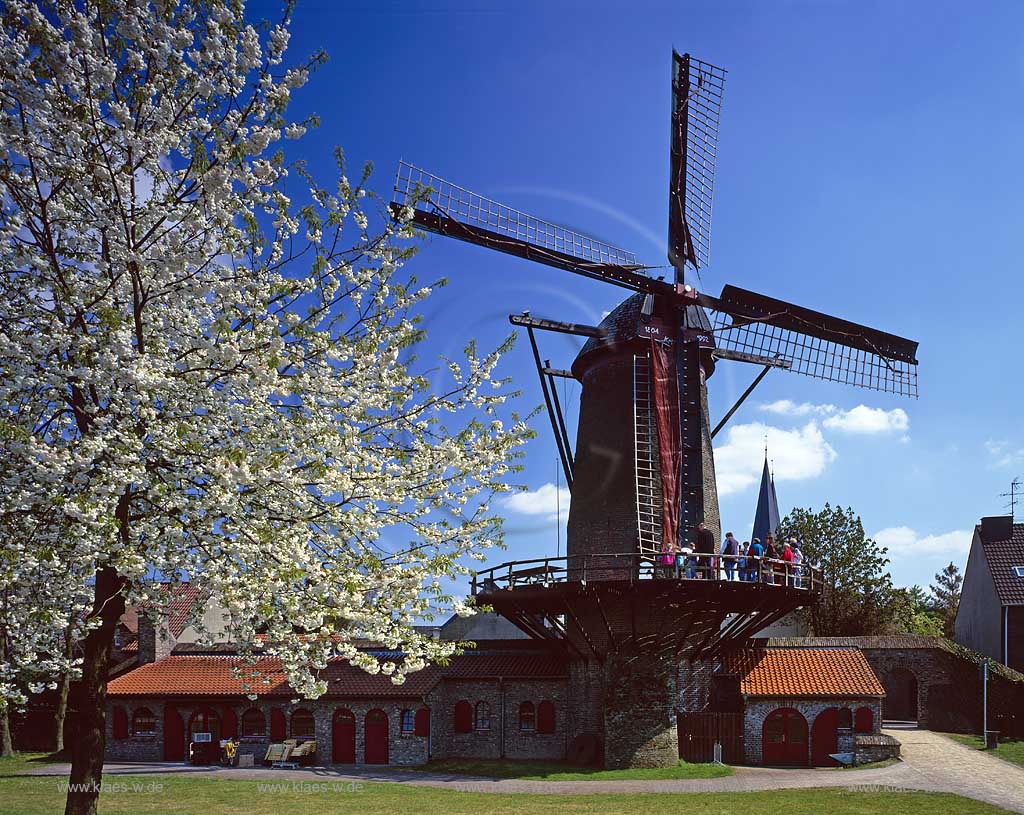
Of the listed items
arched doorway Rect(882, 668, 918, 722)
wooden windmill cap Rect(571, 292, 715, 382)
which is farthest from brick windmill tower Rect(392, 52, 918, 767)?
arched doorway Rect(882, 668, 918, 722)

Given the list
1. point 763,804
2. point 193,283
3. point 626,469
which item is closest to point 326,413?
point 193,283

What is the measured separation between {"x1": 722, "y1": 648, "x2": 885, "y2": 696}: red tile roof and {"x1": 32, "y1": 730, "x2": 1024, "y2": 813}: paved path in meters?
2.10

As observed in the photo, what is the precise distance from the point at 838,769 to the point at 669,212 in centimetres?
1598

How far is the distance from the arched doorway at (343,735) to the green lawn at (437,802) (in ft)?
19.1

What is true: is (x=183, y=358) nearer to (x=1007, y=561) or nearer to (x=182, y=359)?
(x=182, y=359)

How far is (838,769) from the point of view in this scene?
2367cm

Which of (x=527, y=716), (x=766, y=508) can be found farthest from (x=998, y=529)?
(x=527, y=716)

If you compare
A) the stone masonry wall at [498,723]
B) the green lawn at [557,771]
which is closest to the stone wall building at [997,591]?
the green lawn at [557,771]

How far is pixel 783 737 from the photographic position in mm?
25297

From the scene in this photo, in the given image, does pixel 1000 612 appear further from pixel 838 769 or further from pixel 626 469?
pixel 626 469

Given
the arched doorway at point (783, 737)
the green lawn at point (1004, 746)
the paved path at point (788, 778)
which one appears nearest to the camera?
the paved path at point (788, 778)

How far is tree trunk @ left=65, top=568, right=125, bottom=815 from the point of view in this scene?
10953 millimetres

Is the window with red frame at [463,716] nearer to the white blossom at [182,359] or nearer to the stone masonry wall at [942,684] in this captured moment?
the stone masonry wall at [942,684]

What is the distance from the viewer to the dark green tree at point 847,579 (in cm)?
4091
